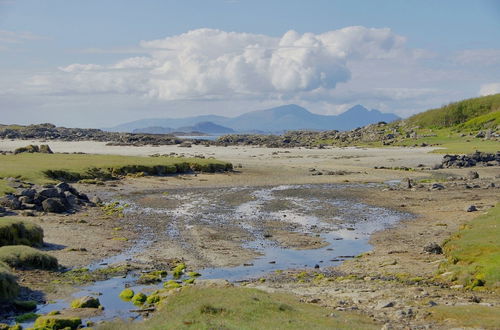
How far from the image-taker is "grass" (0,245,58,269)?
24.4 metres

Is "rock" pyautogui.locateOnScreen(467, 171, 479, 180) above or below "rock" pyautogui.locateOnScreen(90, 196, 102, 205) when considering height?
above

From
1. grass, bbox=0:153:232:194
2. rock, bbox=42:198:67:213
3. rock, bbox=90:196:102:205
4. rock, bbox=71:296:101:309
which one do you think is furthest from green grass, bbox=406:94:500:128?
rock, bbox=71:296:101:309

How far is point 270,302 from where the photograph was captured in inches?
722

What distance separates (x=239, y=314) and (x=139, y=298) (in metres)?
5.27

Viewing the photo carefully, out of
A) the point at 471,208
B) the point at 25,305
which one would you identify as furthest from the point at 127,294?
the point at 471,208

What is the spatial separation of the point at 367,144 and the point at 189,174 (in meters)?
62.1

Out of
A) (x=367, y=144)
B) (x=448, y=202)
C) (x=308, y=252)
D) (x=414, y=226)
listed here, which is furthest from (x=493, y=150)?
(x=308, y=252)

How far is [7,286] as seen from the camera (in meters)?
20.3

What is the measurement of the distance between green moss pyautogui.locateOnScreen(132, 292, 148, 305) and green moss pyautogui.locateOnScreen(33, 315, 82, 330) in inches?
113

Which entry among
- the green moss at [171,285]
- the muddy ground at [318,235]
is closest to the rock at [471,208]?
the muddy ground at [318,235]

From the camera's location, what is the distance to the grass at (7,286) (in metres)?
20.1

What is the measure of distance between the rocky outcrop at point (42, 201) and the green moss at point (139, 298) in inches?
784

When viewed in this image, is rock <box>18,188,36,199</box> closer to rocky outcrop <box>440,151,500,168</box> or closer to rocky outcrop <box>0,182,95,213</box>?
rocky outcrop <box>0,182,95,213</box>

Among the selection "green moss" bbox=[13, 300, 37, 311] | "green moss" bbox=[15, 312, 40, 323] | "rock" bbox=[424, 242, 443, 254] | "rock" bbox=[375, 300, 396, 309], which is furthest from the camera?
"rock" bbox=[424, 242, 443, 254]
